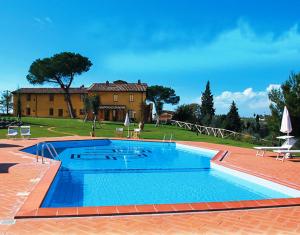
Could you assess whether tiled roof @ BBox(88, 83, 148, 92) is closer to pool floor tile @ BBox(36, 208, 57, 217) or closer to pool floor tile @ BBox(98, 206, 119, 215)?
pool floor tile @ BBox(98, 206, 119, 215)

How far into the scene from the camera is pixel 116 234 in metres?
4.30

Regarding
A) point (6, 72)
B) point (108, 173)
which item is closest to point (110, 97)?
point (6, 72)

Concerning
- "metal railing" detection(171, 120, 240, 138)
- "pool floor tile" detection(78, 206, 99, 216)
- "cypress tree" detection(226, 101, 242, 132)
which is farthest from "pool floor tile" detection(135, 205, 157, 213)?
"cypress tree" detection(226, 101, 242, 132)

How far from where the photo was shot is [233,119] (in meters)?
48.8

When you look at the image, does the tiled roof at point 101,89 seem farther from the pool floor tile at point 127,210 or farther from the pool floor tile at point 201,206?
the pool floor tile at point 127,210

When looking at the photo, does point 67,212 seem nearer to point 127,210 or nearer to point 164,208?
point 127,210

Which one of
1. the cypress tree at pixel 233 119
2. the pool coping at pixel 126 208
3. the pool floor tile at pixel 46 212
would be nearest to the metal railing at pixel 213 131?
the cypress tree at pixel 233 119

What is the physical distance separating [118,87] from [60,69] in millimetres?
9683

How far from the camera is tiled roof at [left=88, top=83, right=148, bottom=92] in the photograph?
5259cm

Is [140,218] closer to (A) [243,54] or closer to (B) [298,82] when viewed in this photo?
(A) [243,54]

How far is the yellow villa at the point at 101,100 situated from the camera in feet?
171

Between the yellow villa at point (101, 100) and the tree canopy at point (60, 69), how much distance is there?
322 centimetres

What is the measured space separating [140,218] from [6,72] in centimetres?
3028

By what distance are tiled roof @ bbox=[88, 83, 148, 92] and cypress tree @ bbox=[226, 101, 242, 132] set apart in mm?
13979
